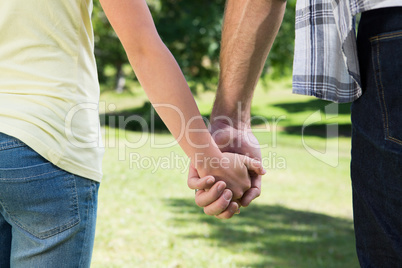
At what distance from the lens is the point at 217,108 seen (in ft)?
7.20

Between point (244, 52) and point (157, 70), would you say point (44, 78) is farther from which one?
point (244, 52)

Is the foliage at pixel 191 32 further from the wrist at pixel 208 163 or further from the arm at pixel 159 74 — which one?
the arm at pixel 159 74

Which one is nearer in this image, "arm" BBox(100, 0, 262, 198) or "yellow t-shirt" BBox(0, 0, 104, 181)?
"yellow t-shirt" BBox(0, 0, 104, 181)

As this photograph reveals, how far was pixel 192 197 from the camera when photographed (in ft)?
23.1

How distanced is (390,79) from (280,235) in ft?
14.1

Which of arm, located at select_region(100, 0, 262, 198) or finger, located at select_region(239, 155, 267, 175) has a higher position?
arm, located at select_region(100, 0, 262, 198)

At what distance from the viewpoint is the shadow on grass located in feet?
15.5

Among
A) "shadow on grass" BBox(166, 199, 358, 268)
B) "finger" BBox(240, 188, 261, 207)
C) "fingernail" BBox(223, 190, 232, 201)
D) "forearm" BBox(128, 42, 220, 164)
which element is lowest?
"shadow on grass" BBox(166, 199, 358, 268)
